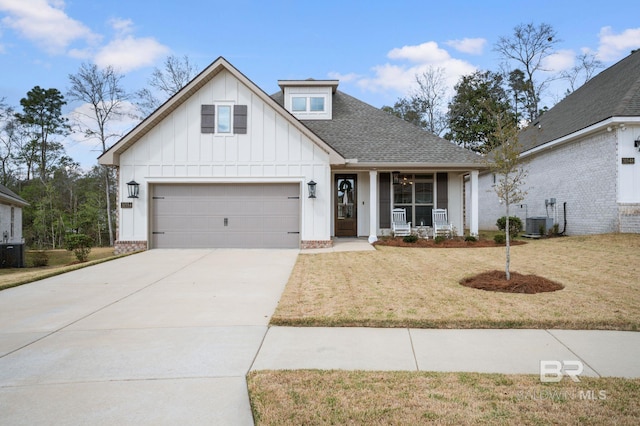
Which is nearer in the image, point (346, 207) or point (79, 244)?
point (79, 244)

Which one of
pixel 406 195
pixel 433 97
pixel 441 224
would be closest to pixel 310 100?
pixel 406 195

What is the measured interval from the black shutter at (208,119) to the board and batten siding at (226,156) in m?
0.14

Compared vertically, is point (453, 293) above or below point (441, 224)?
below

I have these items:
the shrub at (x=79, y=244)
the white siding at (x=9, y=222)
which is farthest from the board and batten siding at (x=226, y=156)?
the white siding at (x=9, y=222)

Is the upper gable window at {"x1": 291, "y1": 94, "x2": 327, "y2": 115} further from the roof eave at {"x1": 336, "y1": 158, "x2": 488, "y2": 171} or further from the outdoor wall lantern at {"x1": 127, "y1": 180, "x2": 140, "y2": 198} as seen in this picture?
the outdoor wall lantern at {"x1": 127, "y1": 180, "x2": 140, "y2": 198}

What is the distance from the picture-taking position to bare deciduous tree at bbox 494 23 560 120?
98.8ft

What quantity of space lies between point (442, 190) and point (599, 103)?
7015 mm

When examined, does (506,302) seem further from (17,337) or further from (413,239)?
(413,239)

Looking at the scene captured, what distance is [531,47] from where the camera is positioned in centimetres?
3103

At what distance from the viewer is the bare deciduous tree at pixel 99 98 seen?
24.7 metres

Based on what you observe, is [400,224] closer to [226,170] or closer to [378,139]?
[378,139]

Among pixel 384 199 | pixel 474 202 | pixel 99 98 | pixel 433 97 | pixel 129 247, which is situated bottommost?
pixel 129 247

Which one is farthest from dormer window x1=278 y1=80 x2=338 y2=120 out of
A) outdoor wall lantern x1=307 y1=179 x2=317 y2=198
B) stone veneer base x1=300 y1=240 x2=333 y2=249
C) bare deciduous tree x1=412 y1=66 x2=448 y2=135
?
bare deciduous tree x1=412 y1=66 x2=448 y2=135

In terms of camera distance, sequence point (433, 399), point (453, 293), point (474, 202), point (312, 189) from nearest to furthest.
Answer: point (433, 399)
point (453, 293)
point (312, 189)
point (474, 202)
